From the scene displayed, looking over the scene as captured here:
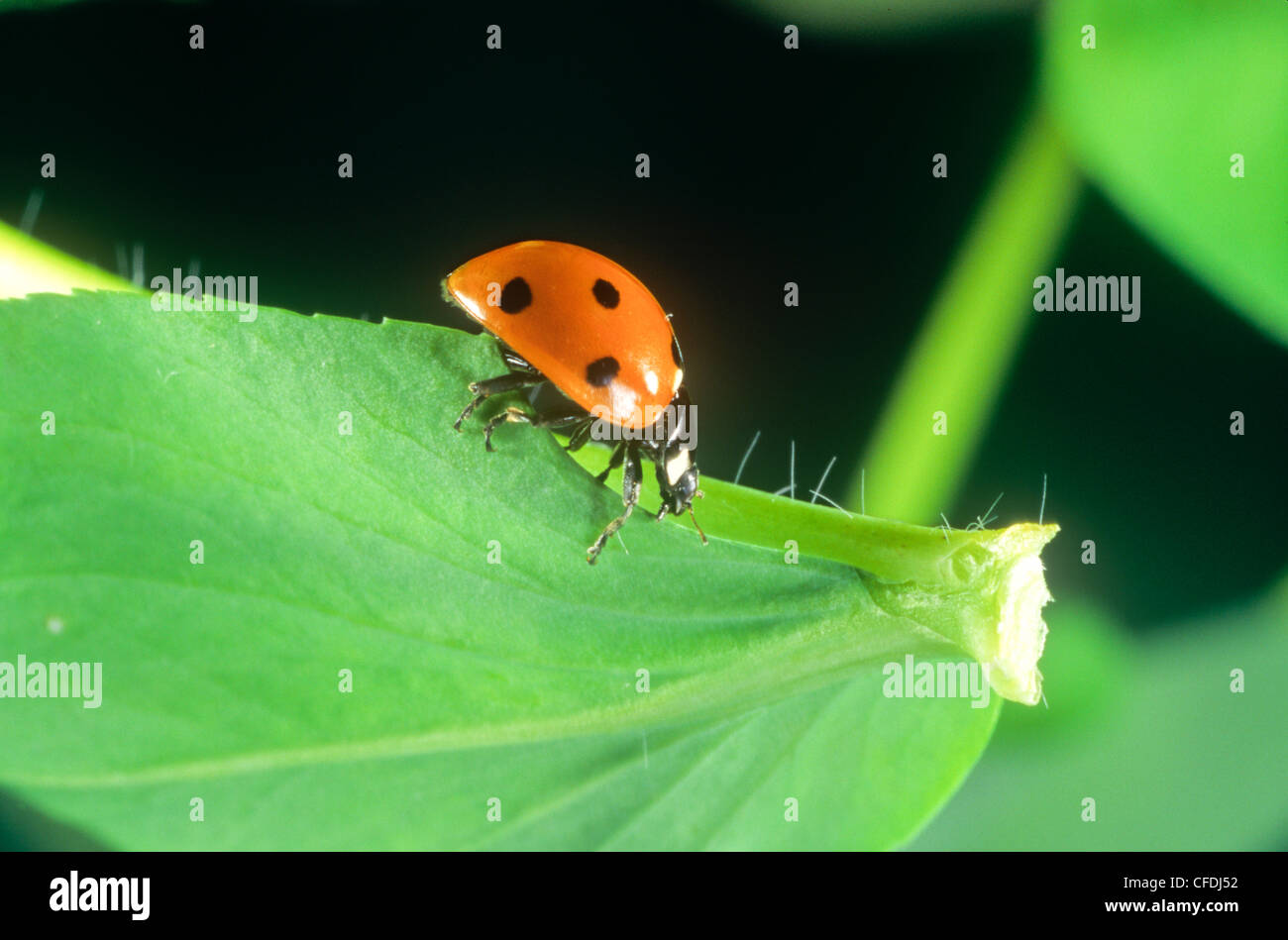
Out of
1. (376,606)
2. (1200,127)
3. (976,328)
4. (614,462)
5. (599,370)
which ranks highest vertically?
(1200,127)

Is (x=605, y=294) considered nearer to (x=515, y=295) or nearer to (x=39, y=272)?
(x=515, y=295)

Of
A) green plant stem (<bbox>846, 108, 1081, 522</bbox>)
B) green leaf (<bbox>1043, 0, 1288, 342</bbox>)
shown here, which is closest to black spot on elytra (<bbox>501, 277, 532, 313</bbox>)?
green plant stem (<bbox>846, 108, 1081, 522</bbox>)

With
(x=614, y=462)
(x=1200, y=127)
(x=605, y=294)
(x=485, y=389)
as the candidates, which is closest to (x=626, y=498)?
(x=614, y=462)

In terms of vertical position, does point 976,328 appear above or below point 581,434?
above

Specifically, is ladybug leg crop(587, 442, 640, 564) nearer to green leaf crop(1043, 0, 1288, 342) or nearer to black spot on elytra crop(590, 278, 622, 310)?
black spot on elytra crop(590, 278, 622, 310)

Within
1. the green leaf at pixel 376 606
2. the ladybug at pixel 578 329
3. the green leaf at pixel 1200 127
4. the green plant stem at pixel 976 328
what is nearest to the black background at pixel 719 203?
the green plant stem at pixel 976 328

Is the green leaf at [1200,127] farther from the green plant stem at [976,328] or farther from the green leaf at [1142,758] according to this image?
the green leaf at [1142,758]
